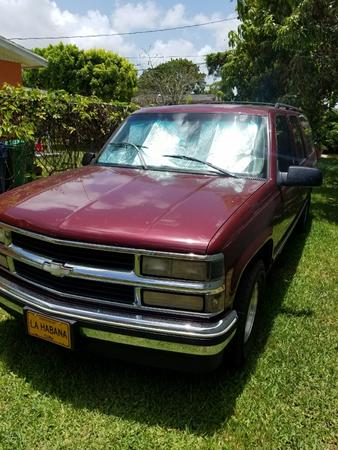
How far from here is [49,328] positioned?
255 centimetres

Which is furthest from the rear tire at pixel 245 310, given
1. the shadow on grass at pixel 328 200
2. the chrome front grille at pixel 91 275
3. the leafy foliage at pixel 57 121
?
the leafy foliage at pixel 57 121

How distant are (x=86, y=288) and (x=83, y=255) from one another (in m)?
0.21

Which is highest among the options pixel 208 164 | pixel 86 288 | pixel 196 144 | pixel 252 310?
pixel 196 144

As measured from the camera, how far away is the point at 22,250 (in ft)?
8.94

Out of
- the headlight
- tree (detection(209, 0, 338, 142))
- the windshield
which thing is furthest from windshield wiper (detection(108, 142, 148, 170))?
tree (detection(209, 0, 338, 142))

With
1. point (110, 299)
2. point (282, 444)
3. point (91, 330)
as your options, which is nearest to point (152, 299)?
point (110, 299)

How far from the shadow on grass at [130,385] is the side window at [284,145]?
157cm

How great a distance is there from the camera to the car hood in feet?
7.68

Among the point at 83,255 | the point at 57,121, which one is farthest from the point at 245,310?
the point at 57,121

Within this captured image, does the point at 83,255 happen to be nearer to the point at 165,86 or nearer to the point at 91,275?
the point at 91,275

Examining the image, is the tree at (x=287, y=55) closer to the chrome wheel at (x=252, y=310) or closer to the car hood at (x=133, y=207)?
the car hood at (x=133, y=207)

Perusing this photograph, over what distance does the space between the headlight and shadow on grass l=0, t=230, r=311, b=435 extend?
2.96 feet

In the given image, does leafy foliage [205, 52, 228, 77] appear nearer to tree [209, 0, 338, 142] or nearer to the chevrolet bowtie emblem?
tree [209, 0, 338, 142]

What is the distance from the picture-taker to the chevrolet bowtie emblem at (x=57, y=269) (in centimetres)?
249
